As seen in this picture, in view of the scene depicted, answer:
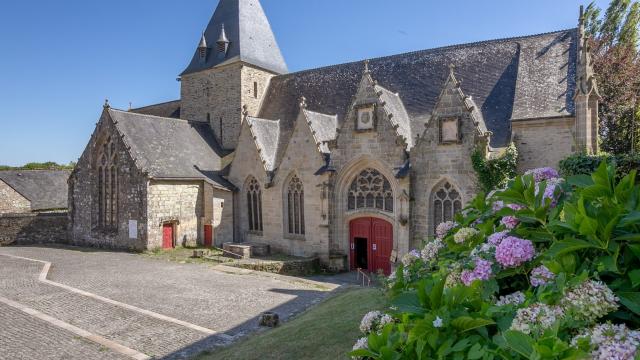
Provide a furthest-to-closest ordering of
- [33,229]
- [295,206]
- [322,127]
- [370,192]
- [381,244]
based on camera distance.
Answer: [33,229] < [322,127] < [295,206] < [370,192] < [381,244]

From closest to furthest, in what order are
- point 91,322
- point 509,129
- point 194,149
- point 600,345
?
point 600,345 < point 91,322 < point 509,129 < point 194,149

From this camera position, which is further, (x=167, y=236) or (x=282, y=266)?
(x=167, y=236)

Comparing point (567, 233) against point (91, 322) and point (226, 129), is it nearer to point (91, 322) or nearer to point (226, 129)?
point (91, 322)

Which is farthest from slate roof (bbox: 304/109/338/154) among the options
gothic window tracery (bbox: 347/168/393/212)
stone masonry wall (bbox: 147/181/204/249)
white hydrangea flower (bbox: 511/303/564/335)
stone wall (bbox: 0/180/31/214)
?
stone wall (bbox: 0/180/31/214)

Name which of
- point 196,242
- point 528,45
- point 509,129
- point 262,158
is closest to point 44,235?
point 196,242

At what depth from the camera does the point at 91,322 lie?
36.1ft

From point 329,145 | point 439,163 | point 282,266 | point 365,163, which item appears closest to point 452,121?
point 439,163

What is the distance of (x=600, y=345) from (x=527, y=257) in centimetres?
88

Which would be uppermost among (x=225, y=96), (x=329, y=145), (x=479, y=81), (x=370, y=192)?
(x=225, y=96)

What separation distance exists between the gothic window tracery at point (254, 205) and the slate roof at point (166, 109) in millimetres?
12048

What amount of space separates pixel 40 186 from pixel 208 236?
19.2 m

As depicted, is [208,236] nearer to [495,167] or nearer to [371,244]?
[371,244]

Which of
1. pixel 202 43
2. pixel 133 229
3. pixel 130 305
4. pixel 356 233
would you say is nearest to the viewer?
pixel 130 305

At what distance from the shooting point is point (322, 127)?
70.6 ft
